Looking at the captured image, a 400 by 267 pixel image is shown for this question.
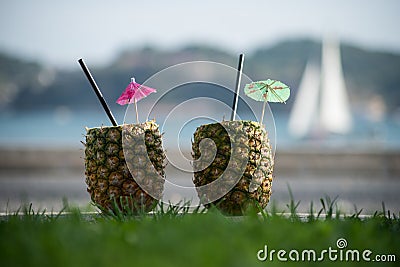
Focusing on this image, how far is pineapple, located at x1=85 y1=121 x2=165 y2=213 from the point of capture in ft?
9.55

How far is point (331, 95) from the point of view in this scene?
1096 inches

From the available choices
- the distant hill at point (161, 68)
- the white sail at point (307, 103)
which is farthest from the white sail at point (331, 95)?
the distant hill at point (161, 68)

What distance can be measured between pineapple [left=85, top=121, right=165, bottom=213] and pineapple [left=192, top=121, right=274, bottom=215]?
0.20 m

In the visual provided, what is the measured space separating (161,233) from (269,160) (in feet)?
4.05

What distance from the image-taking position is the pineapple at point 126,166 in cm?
291

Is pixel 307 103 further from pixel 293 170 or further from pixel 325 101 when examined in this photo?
pixel 293 170

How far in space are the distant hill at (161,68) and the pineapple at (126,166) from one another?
139ft

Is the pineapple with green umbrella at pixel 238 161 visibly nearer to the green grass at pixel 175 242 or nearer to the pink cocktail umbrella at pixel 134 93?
the pink cocktail umbrella at pixel 134 93

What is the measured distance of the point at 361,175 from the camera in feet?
31.2

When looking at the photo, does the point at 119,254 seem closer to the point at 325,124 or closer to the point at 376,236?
the point at 376,236

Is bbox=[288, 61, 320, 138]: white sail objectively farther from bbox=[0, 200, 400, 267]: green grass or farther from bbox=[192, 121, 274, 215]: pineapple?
bbox=[0, 200, 400, 267]: green grass

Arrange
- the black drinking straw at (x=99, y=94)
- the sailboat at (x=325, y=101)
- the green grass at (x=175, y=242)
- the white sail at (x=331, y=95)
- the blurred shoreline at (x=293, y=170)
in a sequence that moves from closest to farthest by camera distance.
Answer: the green grass at (x=175, y=242)
the black drinking straw at (x=99, y=94)
the blurred shoreline at (x=293, y=170)
the white sail at (x=331, y=95)
the sailboat at (x=325, y=101)

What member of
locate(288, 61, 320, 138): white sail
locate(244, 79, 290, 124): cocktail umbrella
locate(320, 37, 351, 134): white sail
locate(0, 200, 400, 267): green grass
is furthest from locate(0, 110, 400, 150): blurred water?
locate(0, 200, 400, 267): green grass

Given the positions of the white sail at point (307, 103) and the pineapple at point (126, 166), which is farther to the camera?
the white sail at point (307, 103)
